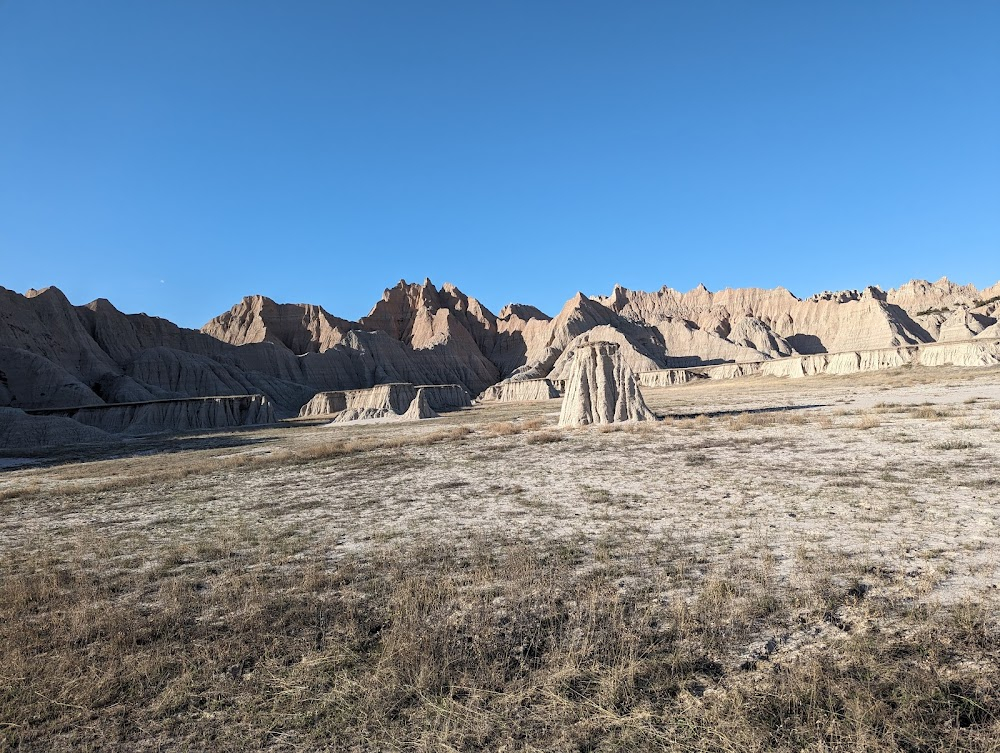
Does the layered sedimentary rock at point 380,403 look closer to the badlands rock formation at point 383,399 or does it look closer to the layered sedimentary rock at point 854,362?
the badlands rock formation at point 383,399

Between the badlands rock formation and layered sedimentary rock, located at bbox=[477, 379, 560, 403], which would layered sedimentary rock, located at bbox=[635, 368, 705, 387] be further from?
the badlands rock formation

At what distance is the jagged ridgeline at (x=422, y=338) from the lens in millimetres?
71500

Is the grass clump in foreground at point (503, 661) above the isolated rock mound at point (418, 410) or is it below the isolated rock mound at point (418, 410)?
below

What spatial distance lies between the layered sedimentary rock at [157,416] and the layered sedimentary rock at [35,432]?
899cm

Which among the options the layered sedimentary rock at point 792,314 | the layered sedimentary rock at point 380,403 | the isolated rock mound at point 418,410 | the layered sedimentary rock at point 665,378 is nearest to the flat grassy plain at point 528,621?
the isolated rock mound at point 418,410

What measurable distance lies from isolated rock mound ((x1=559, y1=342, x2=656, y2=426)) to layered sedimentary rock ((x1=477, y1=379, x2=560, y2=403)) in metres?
53.4

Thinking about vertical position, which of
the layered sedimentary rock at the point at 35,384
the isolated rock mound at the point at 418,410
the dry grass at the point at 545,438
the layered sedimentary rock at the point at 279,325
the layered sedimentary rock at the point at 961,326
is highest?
the layered sedimentary rock at the point at 279,325

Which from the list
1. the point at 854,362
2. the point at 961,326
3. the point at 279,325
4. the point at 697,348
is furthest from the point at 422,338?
the point at 961,326

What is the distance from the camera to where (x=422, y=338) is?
444ft

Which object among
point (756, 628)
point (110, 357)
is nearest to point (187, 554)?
point (756, 628)

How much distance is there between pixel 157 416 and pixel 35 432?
14661 mm

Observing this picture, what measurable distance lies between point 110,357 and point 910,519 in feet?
331

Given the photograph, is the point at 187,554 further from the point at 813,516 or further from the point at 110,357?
the point at 110,357

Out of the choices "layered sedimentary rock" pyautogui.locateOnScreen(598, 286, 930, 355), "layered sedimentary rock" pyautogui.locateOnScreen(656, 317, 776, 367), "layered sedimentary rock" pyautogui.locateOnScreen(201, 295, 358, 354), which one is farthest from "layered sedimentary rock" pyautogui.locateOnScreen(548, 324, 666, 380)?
"layered sedimentary rock" pyautogui.locateOnScreen(201, 295, 358, 354)
